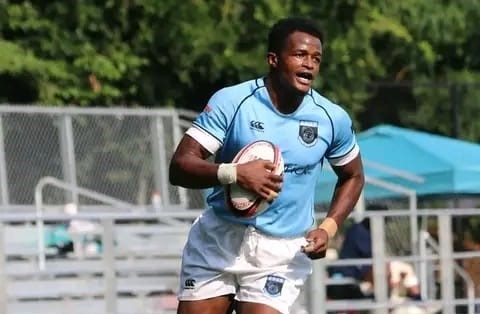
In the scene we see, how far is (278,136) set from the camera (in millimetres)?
7109

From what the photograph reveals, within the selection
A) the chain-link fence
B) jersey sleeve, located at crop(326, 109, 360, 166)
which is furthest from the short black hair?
the chain-link fence

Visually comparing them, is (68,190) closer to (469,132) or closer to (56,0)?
(56,0)

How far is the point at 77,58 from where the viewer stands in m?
19.8

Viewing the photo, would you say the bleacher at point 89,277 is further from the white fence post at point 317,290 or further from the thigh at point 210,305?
the thigh at point 210,305

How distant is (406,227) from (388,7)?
5.21 metres

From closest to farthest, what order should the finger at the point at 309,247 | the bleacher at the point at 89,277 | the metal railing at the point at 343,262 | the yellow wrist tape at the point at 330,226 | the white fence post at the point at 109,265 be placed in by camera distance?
the finger at the point at 309,247, the yellow wrist tape at the point at 330,226, the metal railing at the point at 343,262, the white fence post at the point at 109,265, the bleacher at the point at 89,277

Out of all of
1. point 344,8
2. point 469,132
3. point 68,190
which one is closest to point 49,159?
point 68,190

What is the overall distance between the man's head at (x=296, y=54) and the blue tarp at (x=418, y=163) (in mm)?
9160

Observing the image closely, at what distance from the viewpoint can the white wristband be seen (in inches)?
269

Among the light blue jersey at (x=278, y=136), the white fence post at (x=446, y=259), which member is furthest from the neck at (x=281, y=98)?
the white fence post at (x=446, y=259)

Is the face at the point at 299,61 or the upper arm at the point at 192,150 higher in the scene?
the face at the point at 299,61

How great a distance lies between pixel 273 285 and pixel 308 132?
691 mm

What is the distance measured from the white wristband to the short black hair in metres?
0.63

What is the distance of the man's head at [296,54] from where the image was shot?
709 cm
